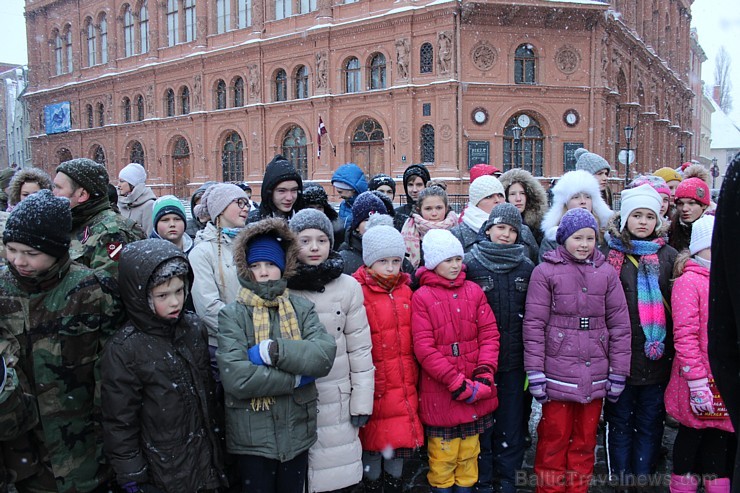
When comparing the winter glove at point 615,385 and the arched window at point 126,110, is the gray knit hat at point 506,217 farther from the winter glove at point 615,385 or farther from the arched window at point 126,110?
the arched window at point 126,110

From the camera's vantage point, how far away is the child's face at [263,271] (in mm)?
3355

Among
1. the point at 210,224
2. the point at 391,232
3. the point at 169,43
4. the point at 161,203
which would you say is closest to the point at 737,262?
the point at 391,232

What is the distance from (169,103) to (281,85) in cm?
965

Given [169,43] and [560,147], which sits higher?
[169,43]

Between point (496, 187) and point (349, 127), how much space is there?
71.7 ft

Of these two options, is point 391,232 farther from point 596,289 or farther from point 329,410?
point 596,289

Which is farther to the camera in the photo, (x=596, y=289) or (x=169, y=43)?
(x=169, y=43)

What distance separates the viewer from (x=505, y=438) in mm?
4168

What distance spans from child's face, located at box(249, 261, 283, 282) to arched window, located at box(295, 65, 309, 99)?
25949 mm

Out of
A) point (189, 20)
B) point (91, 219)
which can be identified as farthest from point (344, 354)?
point (189, 20)

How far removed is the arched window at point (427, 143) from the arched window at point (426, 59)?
2.51m

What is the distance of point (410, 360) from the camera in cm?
393

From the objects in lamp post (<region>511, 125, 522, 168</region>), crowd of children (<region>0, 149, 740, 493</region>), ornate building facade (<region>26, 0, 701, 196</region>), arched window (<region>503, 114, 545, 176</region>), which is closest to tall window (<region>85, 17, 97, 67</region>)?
ornate building facade (<region>26, 0, 701, 196</region>)

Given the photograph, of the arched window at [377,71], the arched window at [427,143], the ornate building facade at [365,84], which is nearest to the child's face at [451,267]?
the ornate building facade at [365,84]
